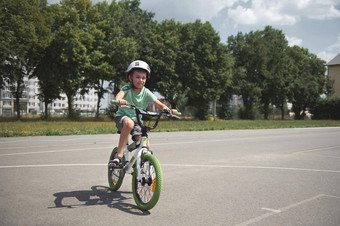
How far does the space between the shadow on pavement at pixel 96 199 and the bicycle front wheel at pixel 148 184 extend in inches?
4.9

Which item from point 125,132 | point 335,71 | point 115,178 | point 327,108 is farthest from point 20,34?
point 335,71

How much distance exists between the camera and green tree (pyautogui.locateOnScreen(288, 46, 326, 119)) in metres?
57.8

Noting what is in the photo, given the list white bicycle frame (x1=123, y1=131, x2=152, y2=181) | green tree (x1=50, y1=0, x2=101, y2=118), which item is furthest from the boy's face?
green tree (x1=50, y1=0, x2=101, y2=118)

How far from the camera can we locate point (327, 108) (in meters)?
61.0

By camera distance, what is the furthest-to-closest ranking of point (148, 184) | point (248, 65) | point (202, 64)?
point (248, 65) → point (202, 64) → point (148, 184)

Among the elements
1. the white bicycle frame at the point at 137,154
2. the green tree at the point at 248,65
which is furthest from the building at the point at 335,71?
the white bicycle frame at the point at 137,154

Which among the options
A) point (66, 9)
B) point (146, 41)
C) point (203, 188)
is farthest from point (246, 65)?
point (203, 188)

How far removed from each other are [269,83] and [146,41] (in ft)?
84.6

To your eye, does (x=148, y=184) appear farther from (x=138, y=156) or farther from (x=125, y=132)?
(x=125, y=132)

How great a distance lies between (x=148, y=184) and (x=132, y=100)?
4.20 ft

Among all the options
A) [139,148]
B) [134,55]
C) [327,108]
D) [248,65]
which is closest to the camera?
[139,148]

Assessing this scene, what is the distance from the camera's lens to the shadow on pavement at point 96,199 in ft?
12.9

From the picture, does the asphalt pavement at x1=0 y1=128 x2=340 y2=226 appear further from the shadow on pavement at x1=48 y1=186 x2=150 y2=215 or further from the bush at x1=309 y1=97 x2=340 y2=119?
the bush at x1=309 y1=97 x2=340 y2=119

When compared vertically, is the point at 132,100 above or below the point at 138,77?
below
